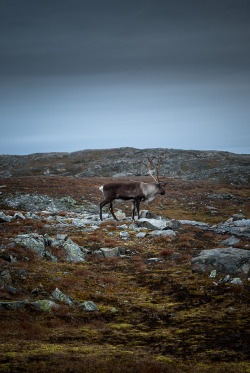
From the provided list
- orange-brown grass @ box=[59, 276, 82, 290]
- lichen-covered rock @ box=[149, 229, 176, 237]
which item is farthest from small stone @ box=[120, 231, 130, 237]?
orange-brown grass @ box=[59, 276, 82, 290]

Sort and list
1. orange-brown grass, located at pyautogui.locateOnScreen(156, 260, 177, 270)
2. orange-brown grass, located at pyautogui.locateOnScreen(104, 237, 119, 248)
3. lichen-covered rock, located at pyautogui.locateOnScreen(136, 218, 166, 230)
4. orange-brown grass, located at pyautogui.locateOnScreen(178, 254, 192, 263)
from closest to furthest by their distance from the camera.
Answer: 1. orange-brown grass, located at pyautogui.locateOnScreen(156, 260, 177, 270)
2. orange-brown grass, located at pyautogui.locateOnScreen(178, 254, 192, 263)
3. orange-brown grass, located at pyautogui.locateOnScreen(104, 237, 119, 248)
4. lichen-covered rock, located at pyautogui.locateOnScreen(136, 218, 166, 230)

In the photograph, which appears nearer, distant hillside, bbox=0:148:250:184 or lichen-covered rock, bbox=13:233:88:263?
lichen-covered rock, bbox=13:233:88:263

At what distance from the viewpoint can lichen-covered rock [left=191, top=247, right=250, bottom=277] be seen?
30.0ft

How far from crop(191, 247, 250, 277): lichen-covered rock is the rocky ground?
0.04m

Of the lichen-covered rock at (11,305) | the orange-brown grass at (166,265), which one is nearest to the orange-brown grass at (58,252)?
the orange-brown grass at (166,265)

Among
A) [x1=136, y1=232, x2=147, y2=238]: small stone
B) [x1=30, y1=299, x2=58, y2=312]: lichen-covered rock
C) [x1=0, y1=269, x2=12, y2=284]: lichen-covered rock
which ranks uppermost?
[x1=0, y1=269, x2=12, y2=284]: lichen-covered rock

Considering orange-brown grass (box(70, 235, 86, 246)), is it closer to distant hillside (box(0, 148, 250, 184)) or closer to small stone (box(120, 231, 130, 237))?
small stone (box(120, 231, 130, 237))

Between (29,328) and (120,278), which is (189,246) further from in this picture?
(29,328)

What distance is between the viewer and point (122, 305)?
739 cm

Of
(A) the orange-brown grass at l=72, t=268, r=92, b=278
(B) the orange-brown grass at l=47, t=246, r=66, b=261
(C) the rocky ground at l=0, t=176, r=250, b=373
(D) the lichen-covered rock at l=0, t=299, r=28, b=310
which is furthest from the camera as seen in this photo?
(B) the orange-brown grass at l=47, t=246, r=66, b=261

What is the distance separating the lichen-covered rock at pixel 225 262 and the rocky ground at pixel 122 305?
0.04 metres

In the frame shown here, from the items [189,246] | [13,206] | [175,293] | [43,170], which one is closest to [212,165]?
[43,170]

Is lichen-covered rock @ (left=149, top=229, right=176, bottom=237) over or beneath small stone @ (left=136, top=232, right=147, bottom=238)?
over

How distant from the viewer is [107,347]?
484 centimetres
